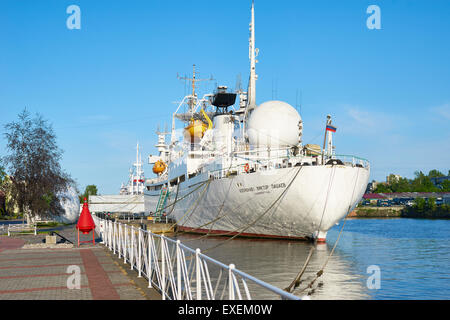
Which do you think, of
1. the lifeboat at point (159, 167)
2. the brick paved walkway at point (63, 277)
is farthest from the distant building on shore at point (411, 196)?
the brick paved walkway at point (63, 277)

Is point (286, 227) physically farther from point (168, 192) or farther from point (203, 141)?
point (168, 192)

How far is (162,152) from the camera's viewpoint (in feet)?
204

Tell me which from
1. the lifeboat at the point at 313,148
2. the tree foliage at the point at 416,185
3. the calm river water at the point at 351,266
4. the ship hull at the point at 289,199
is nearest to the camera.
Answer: the calm river water at the point at 351,266

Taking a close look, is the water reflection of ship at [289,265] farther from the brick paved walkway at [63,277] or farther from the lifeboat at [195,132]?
the lifeboat at [195,132]

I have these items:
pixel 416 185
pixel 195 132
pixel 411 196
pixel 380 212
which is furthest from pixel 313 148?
pixel 416 185

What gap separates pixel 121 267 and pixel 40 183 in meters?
24.9

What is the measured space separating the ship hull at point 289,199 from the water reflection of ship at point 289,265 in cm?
111

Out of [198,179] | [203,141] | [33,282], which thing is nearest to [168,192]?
[203,141]

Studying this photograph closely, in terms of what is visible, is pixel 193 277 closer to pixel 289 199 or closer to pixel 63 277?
pixel 63 277

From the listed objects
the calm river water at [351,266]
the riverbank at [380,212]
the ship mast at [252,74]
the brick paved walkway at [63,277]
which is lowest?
the riverbank at [380,212]

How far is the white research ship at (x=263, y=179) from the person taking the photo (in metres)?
23.8

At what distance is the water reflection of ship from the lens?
14.5m

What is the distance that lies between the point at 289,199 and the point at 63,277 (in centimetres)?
1424
